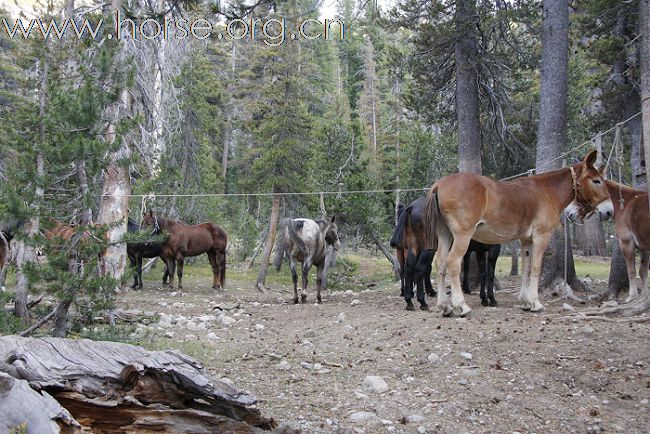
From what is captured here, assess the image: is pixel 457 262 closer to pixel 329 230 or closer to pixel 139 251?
pixel 329 230

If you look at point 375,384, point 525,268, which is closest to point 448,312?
point 525,268

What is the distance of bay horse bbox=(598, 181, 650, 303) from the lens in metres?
9.27

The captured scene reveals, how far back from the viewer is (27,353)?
11.3ft

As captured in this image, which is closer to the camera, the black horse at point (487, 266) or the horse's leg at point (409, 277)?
the black horse at point (487, 266)

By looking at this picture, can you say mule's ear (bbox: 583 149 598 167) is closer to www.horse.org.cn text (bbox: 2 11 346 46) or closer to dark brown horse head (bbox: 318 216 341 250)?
www.horse.org.cn text (bbox: 2 11 346 46)

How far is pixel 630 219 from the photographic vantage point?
31.1 feet

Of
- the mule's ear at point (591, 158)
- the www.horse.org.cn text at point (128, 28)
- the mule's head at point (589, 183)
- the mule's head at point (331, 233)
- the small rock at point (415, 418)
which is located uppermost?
the www.horse.org.cn text at point (128, 28)

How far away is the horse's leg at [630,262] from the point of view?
29.7ft

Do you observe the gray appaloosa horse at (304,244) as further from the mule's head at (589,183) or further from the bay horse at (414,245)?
the mule's head at (589,183)

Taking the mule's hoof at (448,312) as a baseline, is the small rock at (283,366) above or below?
below

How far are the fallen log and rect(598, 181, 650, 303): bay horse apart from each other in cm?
764

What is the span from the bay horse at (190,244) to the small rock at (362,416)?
1194cm

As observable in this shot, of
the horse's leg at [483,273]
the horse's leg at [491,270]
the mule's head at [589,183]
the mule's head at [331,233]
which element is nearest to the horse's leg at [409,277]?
the horse's leg at [483,273]

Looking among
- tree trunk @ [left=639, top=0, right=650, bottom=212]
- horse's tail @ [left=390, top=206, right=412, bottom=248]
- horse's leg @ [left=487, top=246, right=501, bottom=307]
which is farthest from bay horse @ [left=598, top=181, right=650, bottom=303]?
tree trunk @ [left=639, top=0, right=650, bottom=212]
